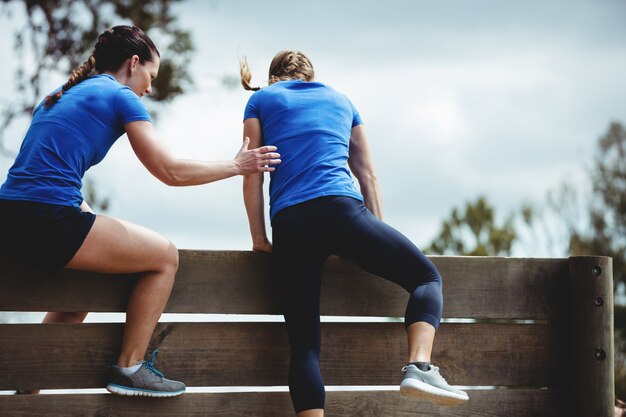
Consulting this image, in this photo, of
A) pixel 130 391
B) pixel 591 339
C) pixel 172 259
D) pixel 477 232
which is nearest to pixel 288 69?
pixel 172 259

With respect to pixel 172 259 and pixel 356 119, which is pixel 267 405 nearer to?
pixel 172 259

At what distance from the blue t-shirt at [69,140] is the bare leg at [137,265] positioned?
20 cm

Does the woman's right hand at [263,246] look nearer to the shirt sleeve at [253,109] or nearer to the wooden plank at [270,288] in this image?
the wooden plank at [270,288]

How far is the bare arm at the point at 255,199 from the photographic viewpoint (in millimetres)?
3369

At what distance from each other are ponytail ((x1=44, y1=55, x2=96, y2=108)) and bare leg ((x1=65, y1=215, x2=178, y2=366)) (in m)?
0.52

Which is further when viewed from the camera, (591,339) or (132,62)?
(591,339)

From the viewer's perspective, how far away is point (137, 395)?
3125 millimetres

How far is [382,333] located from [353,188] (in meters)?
0.68

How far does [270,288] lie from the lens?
336 centimetres

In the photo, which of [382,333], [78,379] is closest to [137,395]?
[78,379]

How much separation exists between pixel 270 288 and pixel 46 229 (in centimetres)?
97

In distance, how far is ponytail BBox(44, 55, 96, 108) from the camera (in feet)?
10.3

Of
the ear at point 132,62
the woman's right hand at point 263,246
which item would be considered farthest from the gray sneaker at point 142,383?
the ear at point 132,62

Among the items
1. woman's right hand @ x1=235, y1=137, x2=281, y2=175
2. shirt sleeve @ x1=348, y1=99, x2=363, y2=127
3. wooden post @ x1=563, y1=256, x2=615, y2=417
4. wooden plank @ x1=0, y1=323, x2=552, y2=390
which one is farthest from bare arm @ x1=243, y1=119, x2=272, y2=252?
wooden post @ x1=563, y1=256, x2=615, y2=417
